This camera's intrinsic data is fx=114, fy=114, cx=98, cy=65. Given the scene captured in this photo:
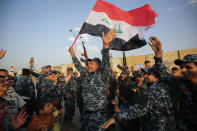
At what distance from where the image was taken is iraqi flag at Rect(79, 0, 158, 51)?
4.14 metres

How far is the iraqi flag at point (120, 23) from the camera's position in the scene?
4.14m

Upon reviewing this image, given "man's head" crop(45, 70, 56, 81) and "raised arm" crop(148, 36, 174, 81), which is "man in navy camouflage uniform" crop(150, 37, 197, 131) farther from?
"man's head" crop(45, 70, 56, 81)

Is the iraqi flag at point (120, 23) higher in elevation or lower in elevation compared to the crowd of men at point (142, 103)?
higher

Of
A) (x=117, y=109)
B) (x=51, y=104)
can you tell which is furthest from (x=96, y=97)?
(x=51, y=104)

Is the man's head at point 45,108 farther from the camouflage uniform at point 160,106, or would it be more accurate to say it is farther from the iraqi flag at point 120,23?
the iraqi flag at point 120,23

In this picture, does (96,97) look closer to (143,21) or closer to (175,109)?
(175,109)

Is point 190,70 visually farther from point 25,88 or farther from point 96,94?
point 25,88

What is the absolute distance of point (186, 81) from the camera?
171 centimetres

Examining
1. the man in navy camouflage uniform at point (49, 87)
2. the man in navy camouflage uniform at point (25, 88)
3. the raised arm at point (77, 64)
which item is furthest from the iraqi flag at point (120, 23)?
the man in navy camouflage uniform at point (25, 88)

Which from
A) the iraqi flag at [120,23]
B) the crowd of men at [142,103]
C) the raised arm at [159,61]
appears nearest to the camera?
the crowd of men at [142,103]

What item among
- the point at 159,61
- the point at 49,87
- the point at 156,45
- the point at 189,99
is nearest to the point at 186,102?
the point at 189,99

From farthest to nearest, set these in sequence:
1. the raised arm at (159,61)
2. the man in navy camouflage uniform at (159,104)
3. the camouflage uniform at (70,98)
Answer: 1. the camouflage uniform at (70,98)
2. the raised arm at (159,61)
3. the man in navy camouflage uniform at (159,104)

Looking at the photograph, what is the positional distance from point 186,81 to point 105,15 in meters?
3.54

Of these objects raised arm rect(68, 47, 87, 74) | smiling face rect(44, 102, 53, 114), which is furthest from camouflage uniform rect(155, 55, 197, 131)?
smiling face rect(44, 102, 53, 114)
